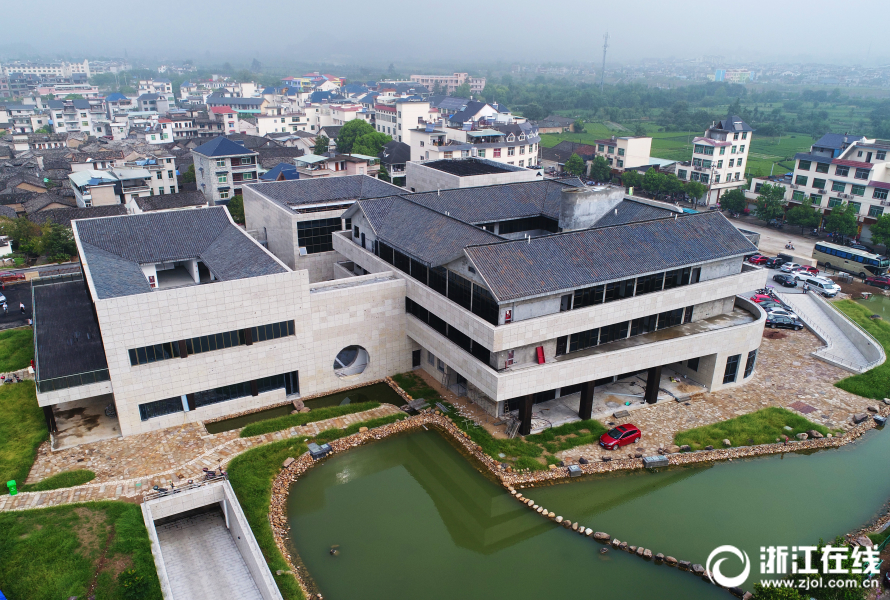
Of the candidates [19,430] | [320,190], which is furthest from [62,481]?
[320,190]

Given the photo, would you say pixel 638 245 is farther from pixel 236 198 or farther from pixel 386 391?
pixel 236 198

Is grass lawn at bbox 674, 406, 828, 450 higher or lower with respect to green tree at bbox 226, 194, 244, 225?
lower

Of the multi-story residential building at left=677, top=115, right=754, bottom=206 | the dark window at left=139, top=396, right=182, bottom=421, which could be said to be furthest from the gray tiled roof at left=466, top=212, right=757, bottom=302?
the multi-story residential building at left=677, top=115, right=754, bottom=206

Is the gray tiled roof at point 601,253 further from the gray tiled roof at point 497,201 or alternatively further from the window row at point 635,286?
the gray tiled roof at point 497,201

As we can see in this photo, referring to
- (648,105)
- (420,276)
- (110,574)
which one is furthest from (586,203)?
(648,105)

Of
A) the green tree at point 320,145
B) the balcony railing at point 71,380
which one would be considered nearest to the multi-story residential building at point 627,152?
the green tree at point 320,145

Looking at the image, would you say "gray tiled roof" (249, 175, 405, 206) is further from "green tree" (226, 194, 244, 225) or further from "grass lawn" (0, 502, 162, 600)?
"grass lawn" (0, 502, 162, 600)

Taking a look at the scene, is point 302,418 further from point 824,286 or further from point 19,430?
point 824,286
